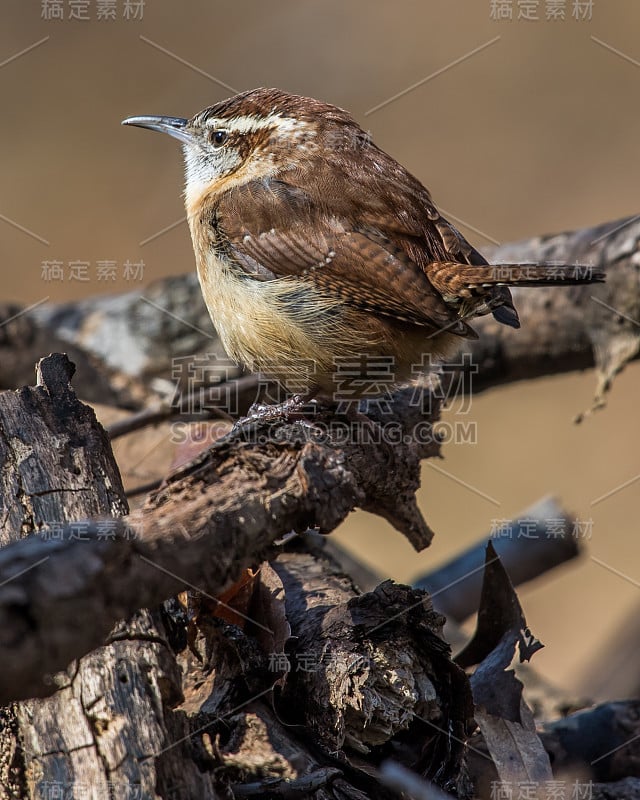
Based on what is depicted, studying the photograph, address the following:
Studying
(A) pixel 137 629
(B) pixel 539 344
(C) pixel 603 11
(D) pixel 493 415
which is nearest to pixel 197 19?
(C) pixel 603 11

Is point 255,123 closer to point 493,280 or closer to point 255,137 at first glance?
point 255,137

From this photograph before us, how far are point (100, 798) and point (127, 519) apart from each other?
541 millimetres

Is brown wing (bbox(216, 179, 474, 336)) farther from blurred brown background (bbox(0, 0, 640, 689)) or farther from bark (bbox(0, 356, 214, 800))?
blurred brown background (bbox(0, 0, 640, 689))

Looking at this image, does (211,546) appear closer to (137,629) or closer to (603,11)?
(137,629)

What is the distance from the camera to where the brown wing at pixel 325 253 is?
313 cm

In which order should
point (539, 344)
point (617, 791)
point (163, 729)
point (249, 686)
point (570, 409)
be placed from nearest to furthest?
point (163, 729) → point (249, 686) → point (617, 791) → point (539, 344) → point (570, 409)

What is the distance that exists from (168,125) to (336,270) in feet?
5.13

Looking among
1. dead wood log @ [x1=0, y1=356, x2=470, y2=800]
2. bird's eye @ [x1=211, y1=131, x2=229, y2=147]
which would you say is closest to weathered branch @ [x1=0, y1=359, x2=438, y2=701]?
dead wood log @ [x1=0, y1=356, x2=470, y2=800]

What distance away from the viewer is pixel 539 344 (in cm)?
432

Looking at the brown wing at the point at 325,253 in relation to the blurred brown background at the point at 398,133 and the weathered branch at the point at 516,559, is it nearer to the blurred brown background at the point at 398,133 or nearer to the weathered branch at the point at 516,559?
the weathered branch at the point at 516,559

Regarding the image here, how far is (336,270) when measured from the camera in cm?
324

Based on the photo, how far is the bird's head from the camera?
145 inches

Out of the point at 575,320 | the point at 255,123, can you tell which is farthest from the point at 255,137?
the point at 575,320

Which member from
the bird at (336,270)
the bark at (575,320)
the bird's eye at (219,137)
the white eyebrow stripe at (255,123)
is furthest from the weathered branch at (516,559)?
the bird's eye at (219,137)
